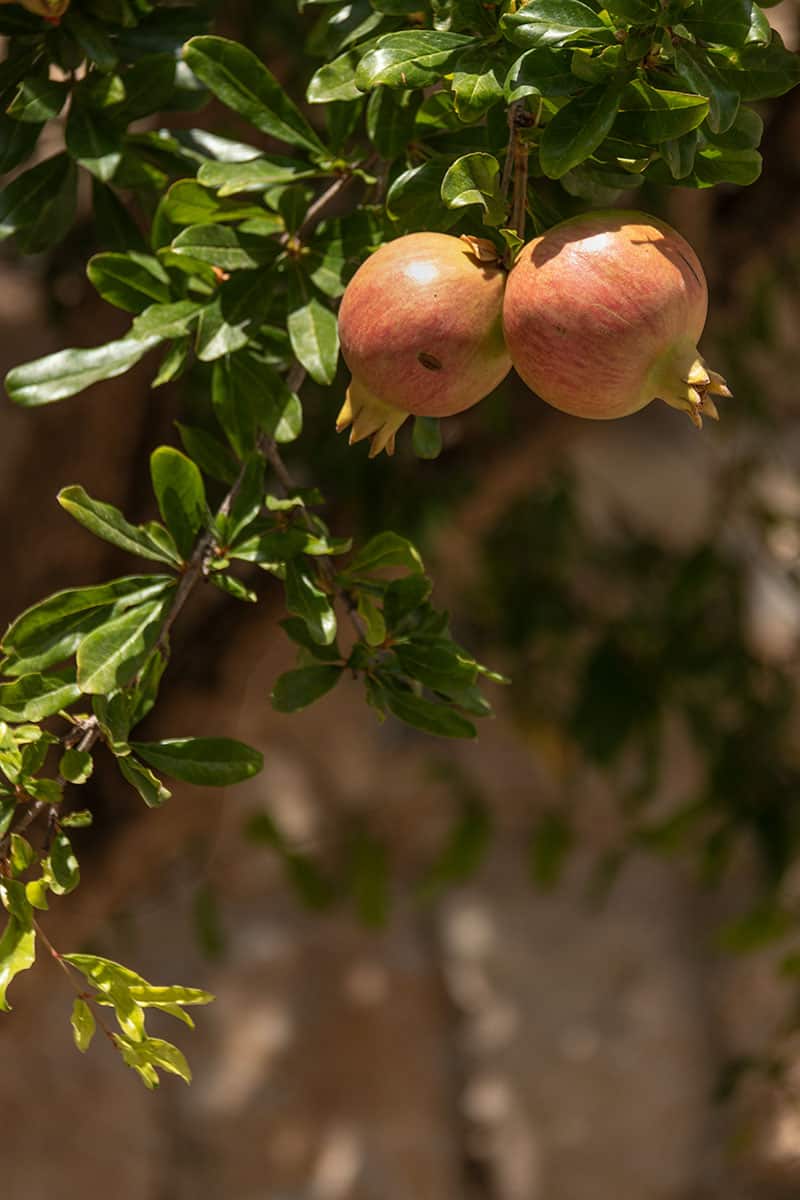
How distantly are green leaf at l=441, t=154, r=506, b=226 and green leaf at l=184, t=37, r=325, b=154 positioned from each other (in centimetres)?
15

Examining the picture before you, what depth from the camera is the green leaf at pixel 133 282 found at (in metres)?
0.57

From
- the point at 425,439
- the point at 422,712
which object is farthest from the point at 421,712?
the point at 425,439

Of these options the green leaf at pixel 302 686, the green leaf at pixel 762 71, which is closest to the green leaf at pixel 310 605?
the green leaf at pixel 302 686

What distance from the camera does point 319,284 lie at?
0.56 metres

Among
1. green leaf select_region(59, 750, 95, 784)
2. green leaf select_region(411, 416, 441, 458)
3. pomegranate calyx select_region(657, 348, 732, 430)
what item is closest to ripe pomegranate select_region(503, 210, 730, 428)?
pomegranate calyx select_region(657, 348, 732, 430)

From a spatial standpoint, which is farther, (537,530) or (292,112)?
(537,530)

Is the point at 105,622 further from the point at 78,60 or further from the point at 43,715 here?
the point at 78,60

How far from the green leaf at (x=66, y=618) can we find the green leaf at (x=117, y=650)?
2 cm

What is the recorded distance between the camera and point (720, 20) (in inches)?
17.7

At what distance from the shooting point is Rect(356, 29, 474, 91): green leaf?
0.46 m

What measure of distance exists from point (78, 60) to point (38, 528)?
2.39 ft

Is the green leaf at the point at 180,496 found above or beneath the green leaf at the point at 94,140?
beneath

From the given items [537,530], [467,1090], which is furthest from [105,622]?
[467,1090]

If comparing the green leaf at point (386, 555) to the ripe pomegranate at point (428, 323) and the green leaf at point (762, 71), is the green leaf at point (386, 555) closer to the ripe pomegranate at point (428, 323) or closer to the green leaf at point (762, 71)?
the ripe pomegranate at point (428, 323)
